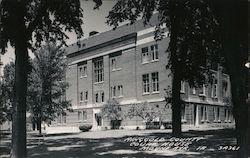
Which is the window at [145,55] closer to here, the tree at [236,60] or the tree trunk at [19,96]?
the tree trunk at [19,96]

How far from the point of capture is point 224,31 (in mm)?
9508

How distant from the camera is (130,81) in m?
44.0

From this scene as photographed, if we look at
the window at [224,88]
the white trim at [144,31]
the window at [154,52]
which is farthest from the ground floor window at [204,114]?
the white trim at [144,31]

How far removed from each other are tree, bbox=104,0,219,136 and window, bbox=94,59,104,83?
84.3 ft

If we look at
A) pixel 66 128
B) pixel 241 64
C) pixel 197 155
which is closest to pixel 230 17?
pixel 241 64

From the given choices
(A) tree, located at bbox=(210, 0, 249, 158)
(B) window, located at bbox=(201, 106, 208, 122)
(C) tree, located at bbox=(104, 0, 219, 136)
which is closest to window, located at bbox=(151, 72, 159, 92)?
(B) window, located at bbox=(201, 106, 208, 122)

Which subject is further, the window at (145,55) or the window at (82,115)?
the window at (82,115)

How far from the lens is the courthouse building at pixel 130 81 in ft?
132

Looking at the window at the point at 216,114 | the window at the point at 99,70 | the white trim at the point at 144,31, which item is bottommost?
the window at the point at 216,114

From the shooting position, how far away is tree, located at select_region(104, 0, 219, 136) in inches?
705

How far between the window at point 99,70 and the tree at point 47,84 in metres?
17.1

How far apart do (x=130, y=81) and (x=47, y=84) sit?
599 inches

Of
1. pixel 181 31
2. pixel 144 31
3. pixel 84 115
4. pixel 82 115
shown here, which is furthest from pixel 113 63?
pixel 181 31

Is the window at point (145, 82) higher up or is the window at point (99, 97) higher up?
the window at point (145, 82)
